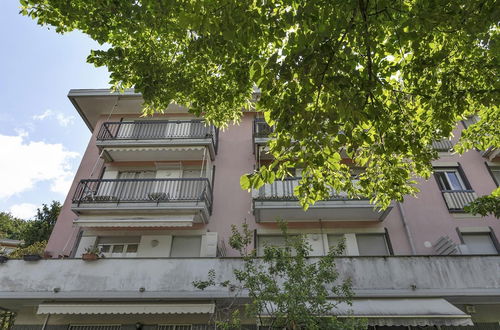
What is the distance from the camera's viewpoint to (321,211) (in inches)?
516

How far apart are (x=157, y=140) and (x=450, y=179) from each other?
568 inches

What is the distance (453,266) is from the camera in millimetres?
10008

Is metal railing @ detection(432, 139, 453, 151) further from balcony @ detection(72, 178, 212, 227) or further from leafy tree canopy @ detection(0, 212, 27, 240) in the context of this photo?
leafy tree canopy @ detection(0, 212, 27, 240)

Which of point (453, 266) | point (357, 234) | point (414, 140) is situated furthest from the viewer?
point (357, 234)

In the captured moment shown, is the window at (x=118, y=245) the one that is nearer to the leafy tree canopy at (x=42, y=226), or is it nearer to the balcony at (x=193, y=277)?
the balcony at (x=193, y=277)

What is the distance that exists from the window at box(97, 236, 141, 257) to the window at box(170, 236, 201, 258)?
65.0 inches

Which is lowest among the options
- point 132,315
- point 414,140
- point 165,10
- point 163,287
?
point 132,315

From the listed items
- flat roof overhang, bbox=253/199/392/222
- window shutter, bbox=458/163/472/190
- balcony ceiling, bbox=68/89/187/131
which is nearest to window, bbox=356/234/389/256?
flat roof overhang, bbox=253/199/392/222

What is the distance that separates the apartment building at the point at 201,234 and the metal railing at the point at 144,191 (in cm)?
6

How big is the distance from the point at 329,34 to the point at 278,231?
1018cm

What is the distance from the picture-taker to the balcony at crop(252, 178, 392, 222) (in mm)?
12688

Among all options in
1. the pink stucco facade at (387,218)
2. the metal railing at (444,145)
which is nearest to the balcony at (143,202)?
the pink stucco facade at (387,218)

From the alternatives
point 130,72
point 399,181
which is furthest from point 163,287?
point 399,181

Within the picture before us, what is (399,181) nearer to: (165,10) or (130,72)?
(165,10)
